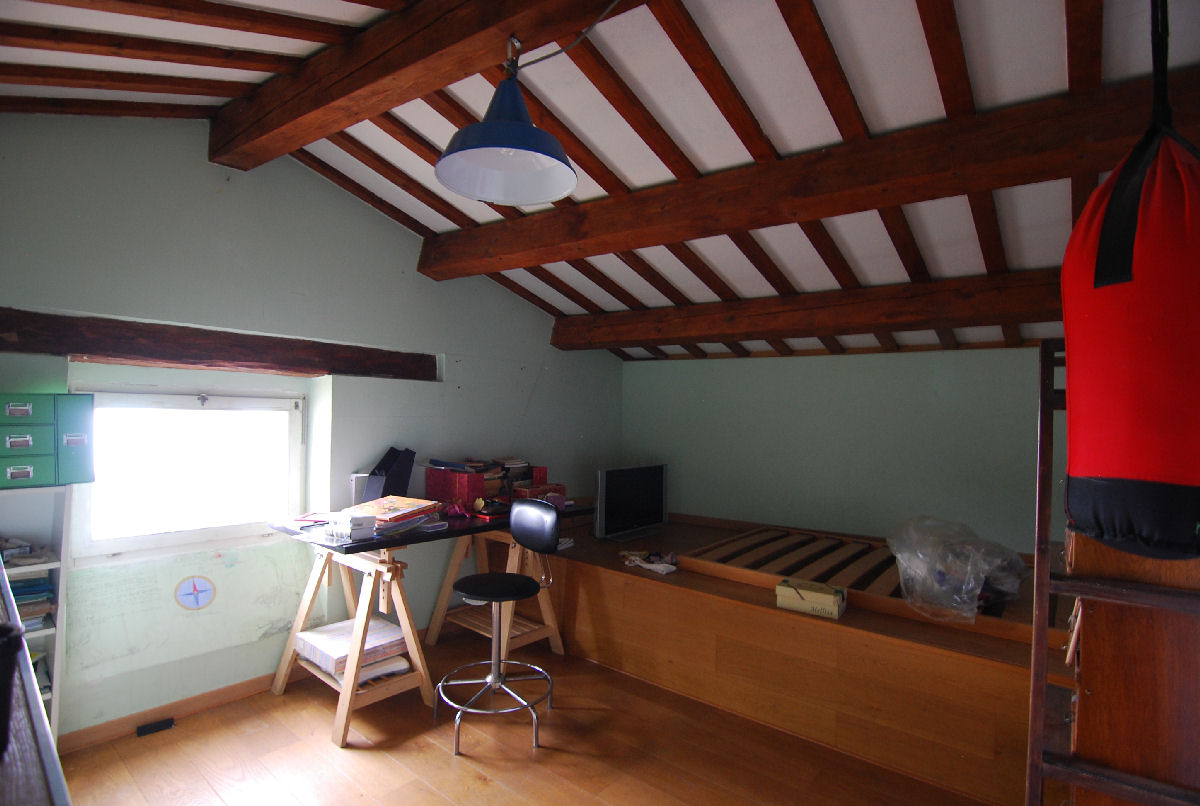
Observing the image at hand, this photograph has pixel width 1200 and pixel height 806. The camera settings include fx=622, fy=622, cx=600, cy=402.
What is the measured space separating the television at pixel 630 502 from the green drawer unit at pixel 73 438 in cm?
259

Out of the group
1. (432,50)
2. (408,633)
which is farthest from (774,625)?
(432,50)

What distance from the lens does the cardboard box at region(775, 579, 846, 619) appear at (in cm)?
284

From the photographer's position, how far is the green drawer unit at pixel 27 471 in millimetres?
2146

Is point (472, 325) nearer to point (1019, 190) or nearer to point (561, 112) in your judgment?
point (561, 112)

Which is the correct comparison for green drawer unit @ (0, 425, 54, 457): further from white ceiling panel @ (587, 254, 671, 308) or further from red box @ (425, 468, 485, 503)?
white ceiling panel @ (587, 254, 671, 308)

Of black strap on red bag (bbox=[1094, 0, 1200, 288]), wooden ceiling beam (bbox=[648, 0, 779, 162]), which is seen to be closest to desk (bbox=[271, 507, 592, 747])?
wooden ceiling beam (bbox=[648, 0, 779, 162])

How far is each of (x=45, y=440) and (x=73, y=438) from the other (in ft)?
0.25

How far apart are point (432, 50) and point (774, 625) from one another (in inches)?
108

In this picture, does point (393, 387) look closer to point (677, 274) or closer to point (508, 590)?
point (508, 590)

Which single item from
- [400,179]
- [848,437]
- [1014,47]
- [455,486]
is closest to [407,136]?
[400,179]

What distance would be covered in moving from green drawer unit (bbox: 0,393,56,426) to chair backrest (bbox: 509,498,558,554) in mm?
1821

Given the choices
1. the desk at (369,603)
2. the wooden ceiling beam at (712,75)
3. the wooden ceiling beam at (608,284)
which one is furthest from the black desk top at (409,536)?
the wooden ceiling beam at (712,75)

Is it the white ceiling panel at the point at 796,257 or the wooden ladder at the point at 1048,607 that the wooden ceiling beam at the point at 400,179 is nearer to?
the white ceiling panel at the point at 796,257

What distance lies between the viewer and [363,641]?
280 centimetres
